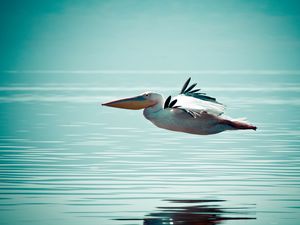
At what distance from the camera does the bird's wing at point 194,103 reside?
1239 centimetres

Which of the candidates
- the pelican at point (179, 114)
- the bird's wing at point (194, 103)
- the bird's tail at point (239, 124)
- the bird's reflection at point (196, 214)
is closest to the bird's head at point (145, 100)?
the pelican at point (179, 114)

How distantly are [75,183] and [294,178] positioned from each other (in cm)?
318

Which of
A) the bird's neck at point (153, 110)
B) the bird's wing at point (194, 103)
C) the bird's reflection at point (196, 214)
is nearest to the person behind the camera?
the bird's reflection at point (196, 214)

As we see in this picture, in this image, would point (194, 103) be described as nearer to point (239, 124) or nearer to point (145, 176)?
point (239, 124)

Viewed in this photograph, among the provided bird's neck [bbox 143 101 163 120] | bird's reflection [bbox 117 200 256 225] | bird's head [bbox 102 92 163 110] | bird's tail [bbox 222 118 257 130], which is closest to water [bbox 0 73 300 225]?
bird's reflection [bbox 117 200 256 225]

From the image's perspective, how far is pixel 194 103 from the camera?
42.8ft

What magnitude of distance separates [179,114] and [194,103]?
59cm

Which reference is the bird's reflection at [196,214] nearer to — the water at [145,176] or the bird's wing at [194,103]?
the water at [145,176]

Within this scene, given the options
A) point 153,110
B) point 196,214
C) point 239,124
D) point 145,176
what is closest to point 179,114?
point 153,110

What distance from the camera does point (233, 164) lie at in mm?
16406

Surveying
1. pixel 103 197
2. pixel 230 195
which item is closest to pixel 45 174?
pixel 103 197

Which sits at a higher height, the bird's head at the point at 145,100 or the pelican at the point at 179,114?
the bird's head at the point at 145,100

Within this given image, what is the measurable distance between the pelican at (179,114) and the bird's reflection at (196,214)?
988 mm

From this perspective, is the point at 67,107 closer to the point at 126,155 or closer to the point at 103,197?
the point at 126,155
